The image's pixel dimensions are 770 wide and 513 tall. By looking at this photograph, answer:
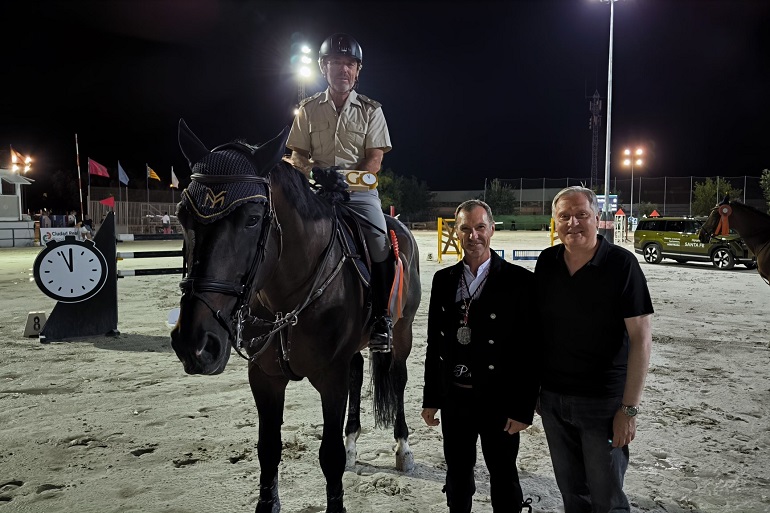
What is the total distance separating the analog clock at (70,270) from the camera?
679cm

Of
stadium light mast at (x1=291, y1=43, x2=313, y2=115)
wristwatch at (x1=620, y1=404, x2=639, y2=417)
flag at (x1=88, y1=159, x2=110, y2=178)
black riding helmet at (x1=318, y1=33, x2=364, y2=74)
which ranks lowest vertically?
wristwatch at (x1=620, y1=404, x2=639, y2=417)

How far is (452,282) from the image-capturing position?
8.20 ft

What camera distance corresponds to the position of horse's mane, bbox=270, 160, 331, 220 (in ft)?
7.93

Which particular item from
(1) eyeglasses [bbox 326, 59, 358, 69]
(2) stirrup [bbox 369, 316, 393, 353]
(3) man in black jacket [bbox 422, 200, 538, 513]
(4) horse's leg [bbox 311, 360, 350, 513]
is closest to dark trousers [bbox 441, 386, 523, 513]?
(3) man in black jacket [bbox 422, 200, 538, 513]

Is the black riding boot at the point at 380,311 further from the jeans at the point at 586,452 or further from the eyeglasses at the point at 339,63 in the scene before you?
the eyeglasses at the point at 339,63

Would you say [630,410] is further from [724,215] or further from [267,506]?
[724,215]

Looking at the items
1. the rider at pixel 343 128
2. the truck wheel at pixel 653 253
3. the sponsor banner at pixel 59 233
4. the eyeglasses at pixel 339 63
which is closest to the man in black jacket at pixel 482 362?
the rider at pixel 343 128

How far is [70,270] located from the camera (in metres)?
6.95

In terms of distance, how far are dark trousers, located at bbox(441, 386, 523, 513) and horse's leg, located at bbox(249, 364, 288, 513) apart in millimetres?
1028

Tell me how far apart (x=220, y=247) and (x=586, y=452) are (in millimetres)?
1925

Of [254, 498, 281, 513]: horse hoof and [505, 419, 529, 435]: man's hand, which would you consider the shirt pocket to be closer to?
[505, 419, 529, 435]: man's hand

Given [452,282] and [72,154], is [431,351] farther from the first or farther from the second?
[72,154]

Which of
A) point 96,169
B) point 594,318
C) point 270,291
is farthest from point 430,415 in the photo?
point 96,169

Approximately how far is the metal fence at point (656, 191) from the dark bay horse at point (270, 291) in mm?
58665
